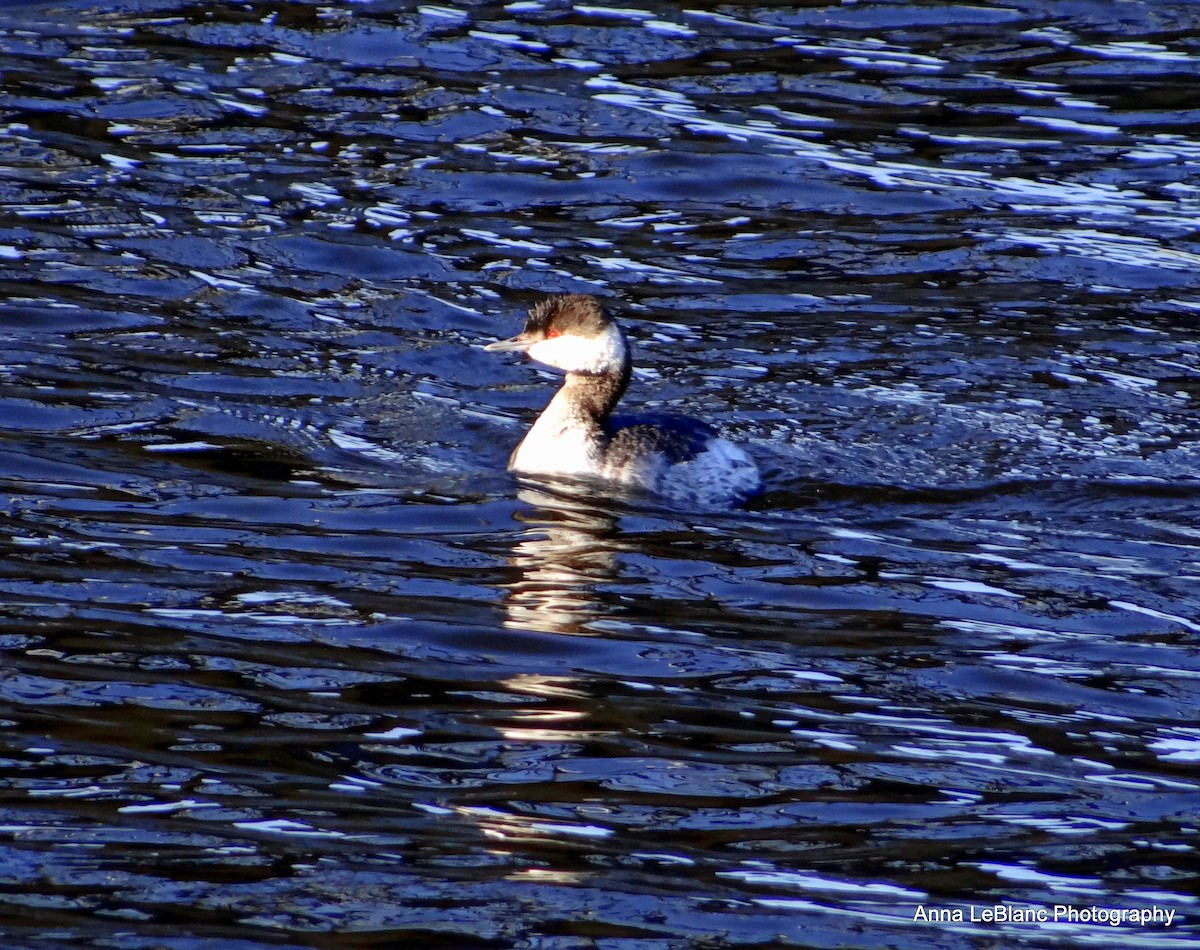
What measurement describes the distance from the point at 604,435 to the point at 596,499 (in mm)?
430

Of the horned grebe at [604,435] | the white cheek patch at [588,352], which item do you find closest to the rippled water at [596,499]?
the horned grebe at [604,435]

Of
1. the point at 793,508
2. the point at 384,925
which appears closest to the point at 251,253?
the point at 793,508

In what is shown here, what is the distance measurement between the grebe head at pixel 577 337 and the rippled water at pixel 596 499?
26.6 inches

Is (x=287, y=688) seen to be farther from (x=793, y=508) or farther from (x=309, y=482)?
(x=793, y=508)

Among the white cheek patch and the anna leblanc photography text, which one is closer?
the anna leblanc photography text

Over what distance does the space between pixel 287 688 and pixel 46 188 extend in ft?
25.9

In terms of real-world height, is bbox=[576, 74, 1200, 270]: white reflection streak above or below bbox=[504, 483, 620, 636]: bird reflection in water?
above

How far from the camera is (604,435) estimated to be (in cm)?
916

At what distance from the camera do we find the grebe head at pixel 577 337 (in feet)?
30.3

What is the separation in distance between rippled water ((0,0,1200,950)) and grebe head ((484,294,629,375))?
0.67m

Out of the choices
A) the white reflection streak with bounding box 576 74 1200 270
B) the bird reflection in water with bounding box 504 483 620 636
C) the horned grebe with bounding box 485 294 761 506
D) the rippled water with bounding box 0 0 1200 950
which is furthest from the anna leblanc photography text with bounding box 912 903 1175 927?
the white reflection streak with bounding box 576 74 1200 270

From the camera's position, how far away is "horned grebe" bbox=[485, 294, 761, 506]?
8.95m

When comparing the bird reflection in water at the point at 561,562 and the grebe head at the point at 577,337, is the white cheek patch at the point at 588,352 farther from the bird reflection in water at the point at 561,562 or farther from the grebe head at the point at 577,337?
the bird reflection in water at the point at 561,562

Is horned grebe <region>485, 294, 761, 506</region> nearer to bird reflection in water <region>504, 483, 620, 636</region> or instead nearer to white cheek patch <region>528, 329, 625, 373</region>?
white cheek patch <region>528, 329, 625, 373</region>
